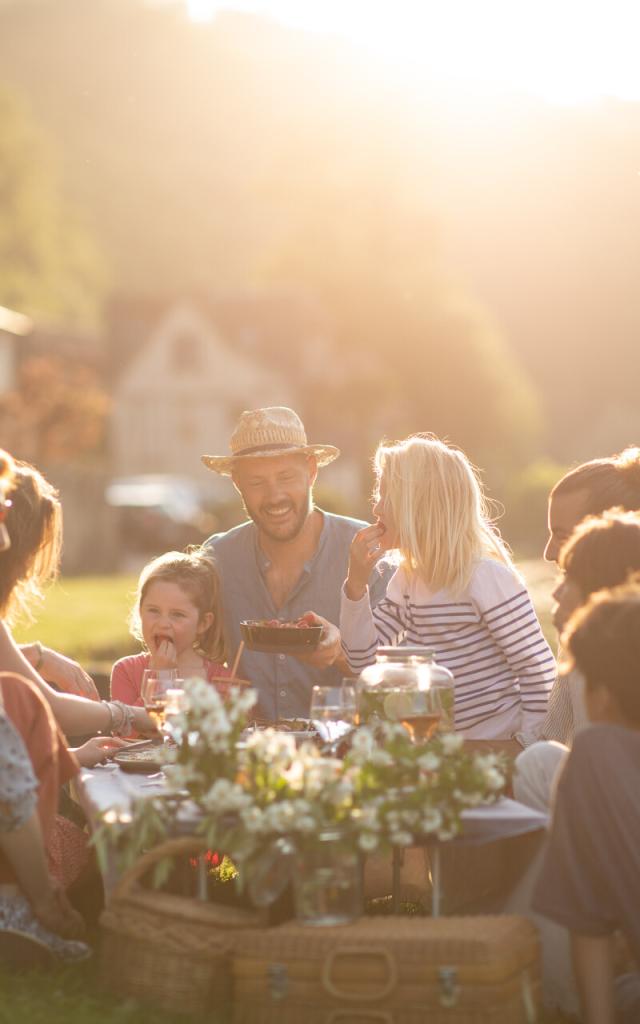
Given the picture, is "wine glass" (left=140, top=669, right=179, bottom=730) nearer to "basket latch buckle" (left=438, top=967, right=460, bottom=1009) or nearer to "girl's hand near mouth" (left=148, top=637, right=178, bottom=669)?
"girl's hand near mouth" (left=148, top=637, right=178, bottom=669)

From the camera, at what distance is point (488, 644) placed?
6109 mm

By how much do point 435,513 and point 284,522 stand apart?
1.44 m

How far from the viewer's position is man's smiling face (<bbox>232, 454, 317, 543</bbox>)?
7.33 metres

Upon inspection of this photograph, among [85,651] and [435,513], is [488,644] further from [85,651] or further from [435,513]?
[85,651]

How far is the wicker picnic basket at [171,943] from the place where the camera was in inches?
165

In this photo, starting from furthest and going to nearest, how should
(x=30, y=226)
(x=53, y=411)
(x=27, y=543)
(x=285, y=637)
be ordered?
(x=30, y=226)
(x=53, y=411)
(x=27, y=543)
(x=285, y=637)

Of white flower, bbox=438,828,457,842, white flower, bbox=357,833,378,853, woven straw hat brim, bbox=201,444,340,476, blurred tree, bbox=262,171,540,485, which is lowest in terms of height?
white flower, bbox=357,833,378,853

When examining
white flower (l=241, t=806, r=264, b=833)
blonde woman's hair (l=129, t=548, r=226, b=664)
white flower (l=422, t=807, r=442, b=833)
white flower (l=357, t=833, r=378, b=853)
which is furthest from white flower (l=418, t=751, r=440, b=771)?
Answer: blonde woman's hair (l=129, t=548, r=226, b=664)

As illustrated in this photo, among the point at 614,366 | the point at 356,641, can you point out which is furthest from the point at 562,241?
the point at 356,641

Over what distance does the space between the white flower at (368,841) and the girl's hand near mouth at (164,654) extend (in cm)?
233

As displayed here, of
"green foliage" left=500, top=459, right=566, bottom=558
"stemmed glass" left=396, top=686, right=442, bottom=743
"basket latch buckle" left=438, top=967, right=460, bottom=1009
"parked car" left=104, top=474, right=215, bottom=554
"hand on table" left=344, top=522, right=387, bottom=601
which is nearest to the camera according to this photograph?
"basket latch buckle" left=438, top=967, right=460, bottom=1009

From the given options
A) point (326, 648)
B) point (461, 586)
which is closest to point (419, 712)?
point (326, 648)

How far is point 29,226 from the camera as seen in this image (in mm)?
75125

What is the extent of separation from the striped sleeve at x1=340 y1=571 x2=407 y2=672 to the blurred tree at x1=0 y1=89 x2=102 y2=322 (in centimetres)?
6985
